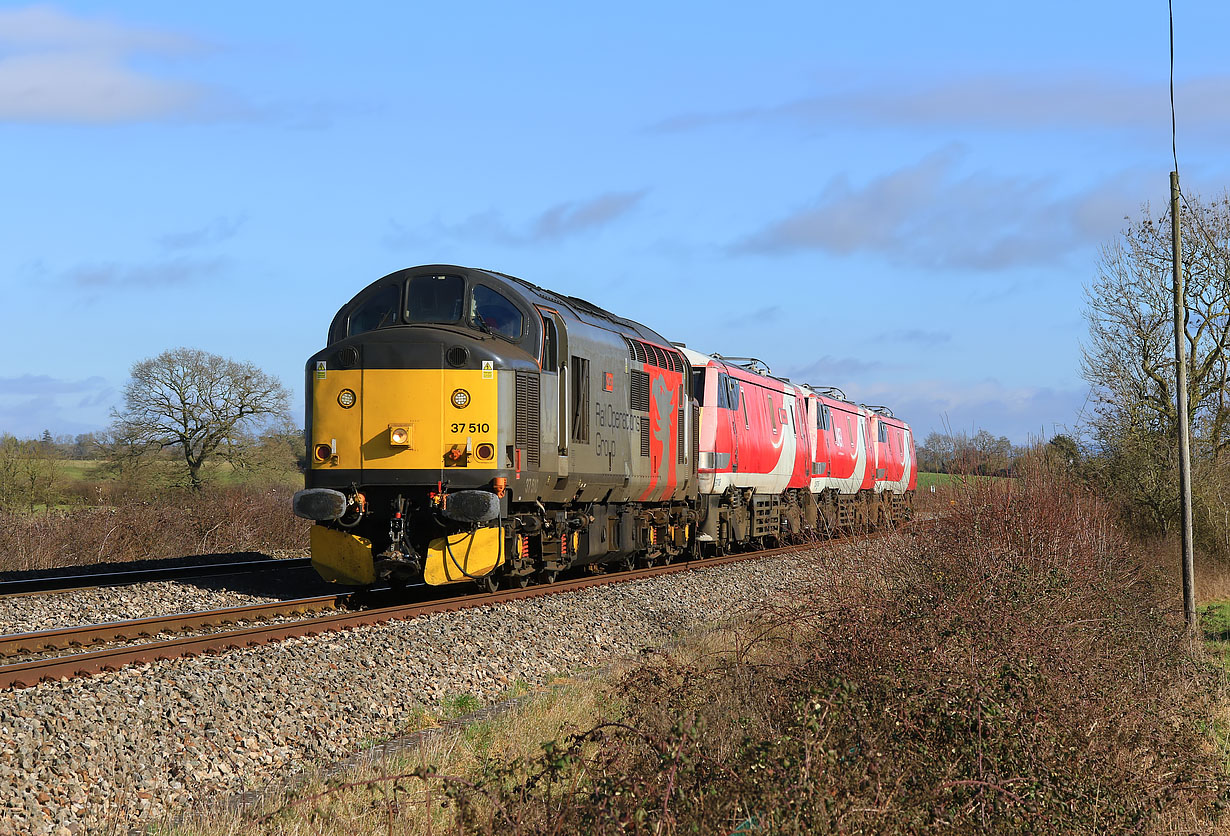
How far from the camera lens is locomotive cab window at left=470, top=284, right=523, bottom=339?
14.9 m

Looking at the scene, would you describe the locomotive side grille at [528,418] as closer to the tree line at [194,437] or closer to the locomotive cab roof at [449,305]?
the locomotive cab roof at [449,305]

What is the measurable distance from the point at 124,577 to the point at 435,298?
245 inches

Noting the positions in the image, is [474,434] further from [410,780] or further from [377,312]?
[410,780]

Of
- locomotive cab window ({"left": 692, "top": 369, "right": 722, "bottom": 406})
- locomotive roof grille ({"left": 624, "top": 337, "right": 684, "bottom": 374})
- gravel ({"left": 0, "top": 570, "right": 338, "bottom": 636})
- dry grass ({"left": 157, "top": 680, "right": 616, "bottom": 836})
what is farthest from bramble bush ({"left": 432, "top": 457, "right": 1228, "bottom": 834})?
locomotive cab window ({"left": 692, "top": 369, "right": 722, "bottom": 406})

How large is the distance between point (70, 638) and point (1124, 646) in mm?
9853

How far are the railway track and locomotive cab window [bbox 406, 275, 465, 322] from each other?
3.61m

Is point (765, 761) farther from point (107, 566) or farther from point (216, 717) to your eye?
point (107, 566)

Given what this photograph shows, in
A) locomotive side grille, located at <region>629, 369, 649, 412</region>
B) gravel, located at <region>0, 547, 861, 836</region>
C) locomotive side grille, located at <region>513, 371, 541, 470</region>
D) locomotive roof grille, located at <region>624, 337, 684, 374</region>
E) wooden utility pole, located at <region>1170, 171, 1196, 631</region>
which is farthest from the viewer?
locomotive roof grille, located at <region>624, 337, 684, 374</region>

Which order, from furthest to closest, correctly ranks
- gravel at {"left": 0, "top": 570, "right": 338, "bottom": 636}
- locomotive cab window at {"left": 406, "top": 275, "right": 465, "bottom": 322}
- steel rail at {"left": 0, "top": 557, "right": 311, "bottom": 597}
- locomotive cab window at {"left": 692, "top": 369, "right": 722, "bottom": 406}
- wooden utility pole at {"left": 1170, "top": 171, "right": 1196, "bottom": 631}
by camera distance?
locomotive cab window at {"left": 692, "top": 369, "right": 722, "bottom": 406} → wooden utility pole at {"left": 1170, "top": 171, "right": 1196, "bottom": 631} → steel rail at {"left": 0, "top": 557, "right": 311, "bottom": 597} → locomotive cab window at {"left": 406, "top": 275, "right": 465, "bottom": 322} → gravel at {"left": 0, "top": 570, "right": 338, "bottom": 636}

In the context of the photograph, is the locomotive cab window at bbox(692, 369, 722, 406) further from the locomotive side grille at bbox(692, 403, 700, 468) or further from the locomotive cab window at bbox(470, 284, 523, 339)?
the locomotive cab window at bbox(470, 284, 523, 339)

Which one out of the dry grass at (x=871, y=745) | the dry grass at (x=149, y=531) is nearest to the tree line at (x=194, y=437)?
the dry grass at (x=149, y=531)

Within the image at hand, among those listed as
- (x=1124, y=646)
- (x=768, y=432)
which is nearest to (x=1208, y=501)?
(x=768, y=432)

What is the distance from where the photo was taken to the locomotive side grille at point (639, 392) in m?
18.3

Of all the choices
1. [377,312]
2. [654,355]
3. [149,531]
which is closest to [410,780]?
[377,312]
